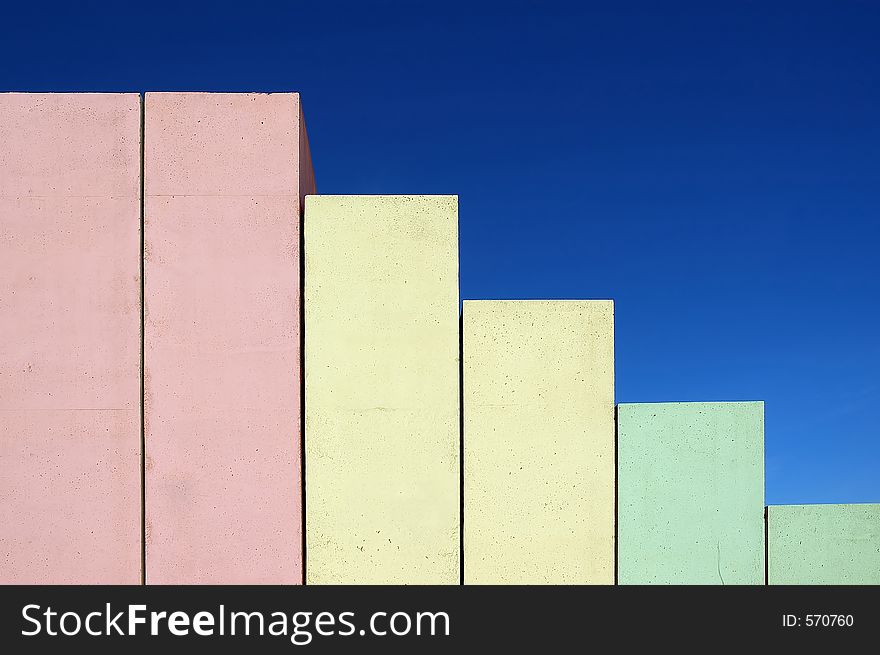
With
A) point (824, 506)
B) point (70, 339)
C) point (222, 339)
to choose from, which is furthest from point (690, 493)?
point (70, 339)

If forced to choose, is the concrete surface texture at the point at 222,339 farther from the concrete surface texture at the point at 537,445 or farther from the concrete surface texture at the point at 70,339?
the concrete surface texture at the point at 537,445

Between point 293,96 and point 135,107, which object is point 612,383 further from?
point 135,107

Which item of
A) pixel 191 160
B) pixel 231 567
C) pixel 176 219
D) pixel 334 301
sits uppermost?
pixel 191 160

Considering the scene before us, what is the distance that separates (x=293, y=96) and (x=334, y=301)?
1.89m

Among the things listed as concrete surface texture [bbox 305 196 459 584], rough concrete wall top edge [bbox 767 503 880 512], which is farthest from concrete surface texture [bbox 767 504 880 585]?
concrete surface texture [bbox 305 196 459 584]

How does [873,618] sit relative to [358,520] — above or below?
below

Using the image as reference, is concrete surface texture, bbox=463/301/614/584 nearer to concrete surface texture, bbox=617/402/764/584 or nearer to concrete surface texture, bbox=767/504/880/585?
concrete surface texture, bbox=617/402/764/584

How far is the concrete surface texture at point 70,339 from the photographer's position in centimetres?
748

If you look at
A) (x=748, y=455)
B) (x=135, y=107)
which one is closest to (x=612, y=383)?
(x=748, y=455)

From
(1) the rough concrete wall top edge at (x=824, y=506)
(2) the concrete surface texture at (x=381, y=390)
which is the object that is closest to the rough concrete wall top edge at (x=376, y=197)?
(2) the concrete surface texture at (x=381, y=390)

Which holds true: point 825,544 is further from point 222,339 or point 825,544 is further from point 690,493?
point 222,339

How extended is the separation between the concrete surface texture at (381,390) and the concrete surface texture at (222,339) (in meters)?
0.21

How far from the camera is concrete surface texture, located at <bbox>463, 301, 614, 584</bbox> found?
25.1 ft

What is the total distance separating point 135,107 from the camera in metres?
7.78
